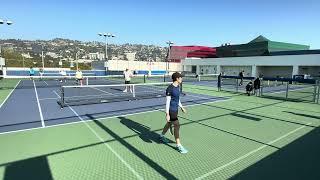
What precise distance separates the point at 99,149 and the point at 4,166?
2.01m

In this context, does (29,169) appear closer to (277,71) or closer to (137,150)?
(137,150)

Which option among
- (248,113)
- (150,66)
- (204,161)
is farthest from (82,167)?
(150,66)

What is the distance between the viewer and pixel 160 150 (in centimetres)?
634

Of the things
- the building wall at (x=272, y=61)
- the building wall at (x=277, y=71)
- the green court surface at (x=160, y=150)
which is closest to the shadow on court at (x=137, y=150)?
the green court surface at (x=160, y=150)

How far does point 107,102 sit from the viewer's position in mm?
13602

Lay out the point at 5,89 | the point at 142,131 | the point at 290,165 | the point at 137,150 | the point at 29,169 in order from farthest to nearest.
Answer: the point at 5,89
the point at 142,131
the point at 137,150
the point at 290,165
the point at 29,169

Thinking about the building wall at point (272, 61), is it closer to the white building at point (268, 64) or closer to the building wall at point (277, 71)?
the white building at point (268, 64)

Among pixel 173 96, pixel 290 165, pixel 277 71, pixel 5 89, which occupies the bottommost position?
pixel 290 165

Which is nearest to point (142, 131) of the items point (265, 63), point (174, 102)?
point (174, 102)

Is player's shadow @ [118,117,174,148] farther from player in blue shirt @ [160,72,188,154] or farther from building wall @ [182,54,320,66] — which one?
building wall @ [182,54,320,66]

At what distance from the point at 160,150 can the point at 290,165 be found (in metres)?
2.89

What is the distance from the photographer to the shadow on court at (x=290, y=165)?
5.00 m

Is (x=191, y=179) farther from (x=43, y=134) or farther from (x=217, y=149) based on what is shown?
(x=43, y=134)

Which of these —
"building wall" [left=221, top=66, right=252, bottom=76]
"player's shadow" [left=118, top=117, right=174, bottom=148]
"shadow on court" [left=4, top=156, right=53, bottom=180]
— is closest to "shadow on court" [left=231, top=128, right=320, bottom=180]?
"player's shadow" [left=118, top=117, right=174, bottom=148]
